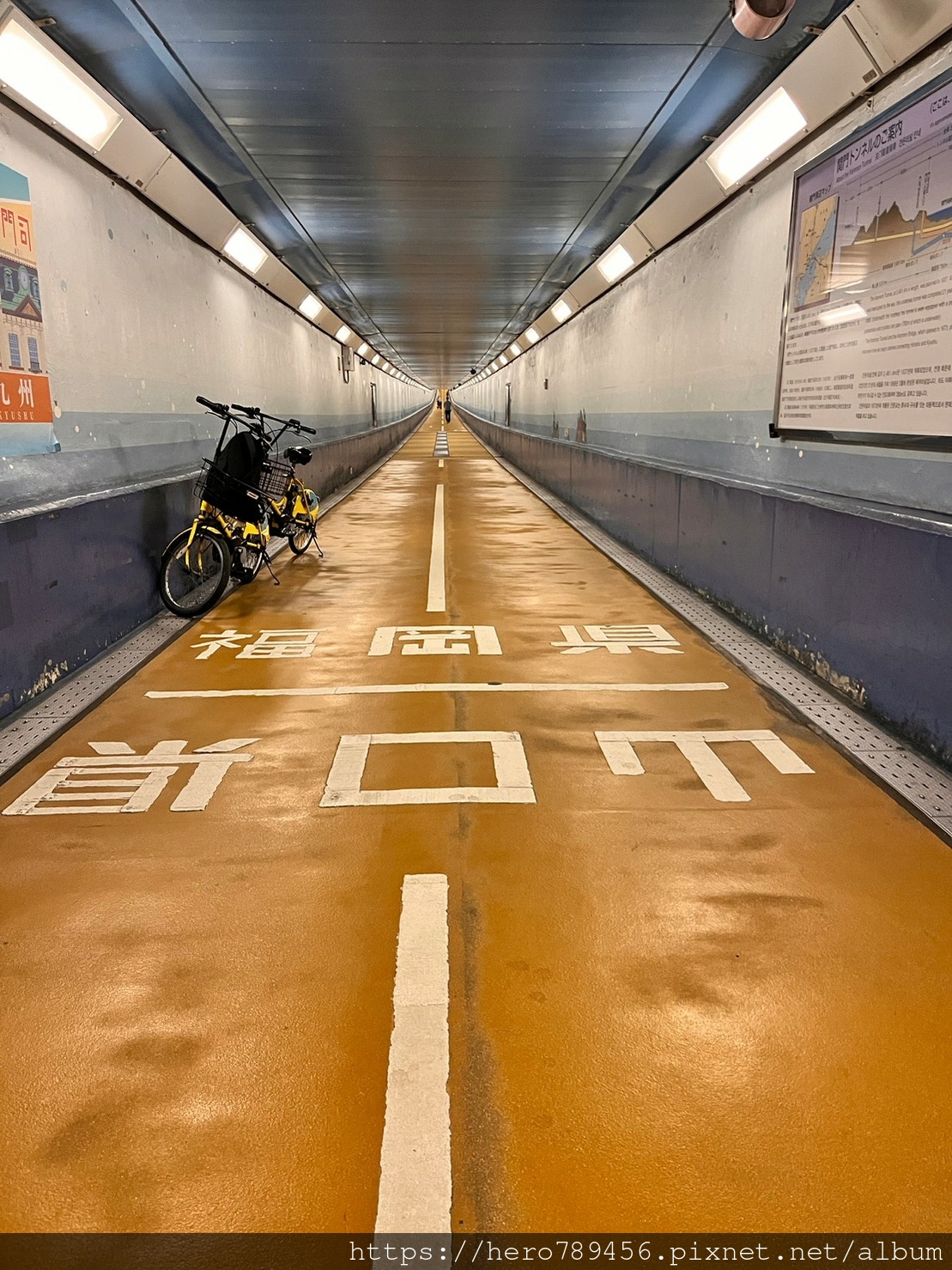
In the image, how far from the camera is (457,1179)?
195 centimetres

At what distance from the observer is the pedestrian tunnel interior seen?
207 cm

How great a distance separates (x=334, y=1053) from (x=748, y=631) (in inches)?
200

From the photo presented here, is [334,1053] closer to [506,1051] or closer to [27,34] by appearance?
[506,1051]

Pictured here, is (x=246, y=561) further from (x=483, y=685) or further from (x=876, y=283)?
(x=876, y=283)

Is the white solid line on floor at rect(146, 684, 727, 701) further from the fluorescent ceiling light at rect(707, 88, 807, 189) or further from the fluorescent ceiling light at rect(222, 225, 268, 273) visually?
the fluorescent ceiling light at rect(222, 225, 268, 273)

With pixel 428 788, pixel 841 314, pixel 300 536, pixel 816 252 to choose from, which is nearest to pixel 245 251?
pixel 300 536

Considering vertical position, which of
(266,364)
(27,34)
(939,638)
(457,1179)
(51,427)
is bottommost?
(457,1179)

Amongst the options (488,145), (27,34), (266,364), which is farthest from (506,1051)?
(266,364)

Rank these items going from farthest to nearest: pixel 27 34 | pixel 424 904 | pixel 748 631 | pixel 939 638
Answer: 1. pixel 748 631
2. pixel 27 34
3. pixel 939 638
4. pixel 424 904

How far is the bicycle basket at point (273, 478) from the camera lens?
8.22 metres

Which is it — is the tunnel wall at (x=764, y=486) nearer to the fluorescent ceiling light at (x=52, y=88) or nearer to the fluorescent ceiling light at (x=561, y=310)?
the fluorescent ceiling light at (x=561, y=310)

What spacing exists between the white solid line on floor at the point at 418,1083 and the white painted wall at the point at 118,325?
3851 millimetres

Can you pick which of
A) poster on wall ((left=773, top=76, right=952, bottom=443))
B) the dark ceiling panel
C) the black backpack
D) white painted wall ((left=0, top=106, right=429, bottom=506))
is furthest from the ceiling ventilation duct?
the black backpack

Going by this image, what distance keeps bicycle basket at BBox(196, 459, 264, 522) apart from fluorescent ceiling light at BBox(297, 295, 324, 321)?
26.4 ft
